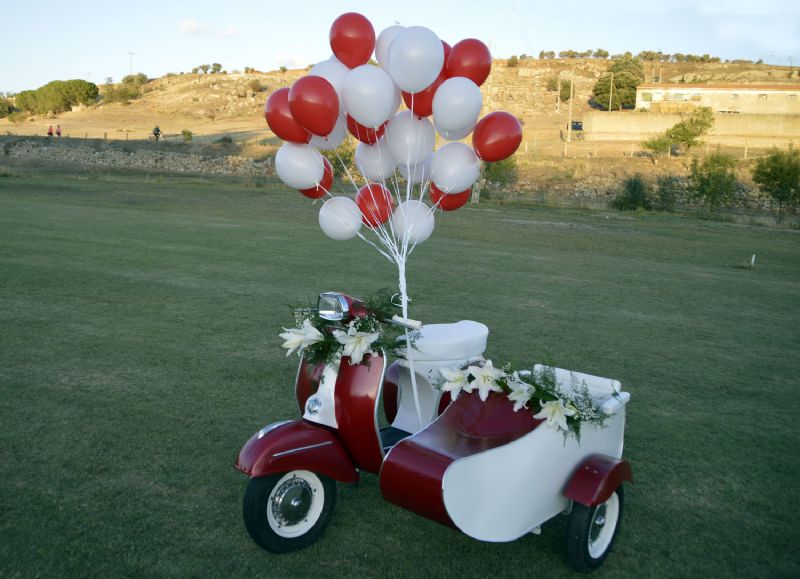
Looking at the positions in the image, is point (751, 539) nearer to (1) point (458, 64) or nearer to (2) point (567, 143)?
(1) point (458, 64)

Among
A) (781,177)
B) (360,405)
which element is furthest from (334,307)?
(781,177)

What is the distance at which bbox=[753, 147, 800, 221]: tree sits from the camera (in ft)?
102

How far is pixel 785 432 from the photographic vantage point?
18.8ft

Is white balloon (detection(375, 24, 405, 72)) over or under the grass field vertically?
over

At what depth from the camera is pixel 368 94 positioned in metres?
4.32

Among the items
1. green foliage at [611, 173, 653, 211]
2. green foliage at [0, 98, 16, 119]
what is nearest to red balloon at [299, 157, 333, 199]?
green foliage at [611, 173, 653, 211]

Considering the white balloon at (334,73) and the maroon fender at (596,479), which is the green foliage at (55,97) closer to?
the white balloon at (334,73)

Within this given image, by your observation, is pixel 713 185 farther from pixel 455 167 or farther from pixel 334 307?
pixel 334 307

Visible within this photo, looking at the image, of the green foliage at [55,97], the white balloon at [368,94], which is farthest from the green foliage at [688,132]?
the green foliage at [55,97]

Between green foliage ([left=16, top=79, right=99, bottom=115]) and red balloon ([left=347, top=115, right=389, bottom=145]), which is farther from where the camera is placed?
green foliage ([left=16, top=79, right=99, bottom=115])

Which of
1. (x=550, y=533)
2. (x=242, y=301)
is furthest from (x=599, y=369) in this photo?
(x=242, y=301)

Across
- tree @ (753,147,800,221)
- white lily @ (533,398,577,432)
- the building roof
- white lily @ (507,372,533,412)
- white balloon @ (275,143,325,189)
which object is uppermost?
the building roof

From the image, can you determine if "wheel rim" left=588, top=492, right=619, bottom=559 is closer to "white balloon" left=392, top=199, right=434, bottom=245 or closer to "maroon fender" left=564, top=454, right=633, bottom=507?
"maroon fender" left=564, top=454, right=633, bottom=507

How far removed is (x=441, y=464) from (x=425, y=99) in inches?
105
